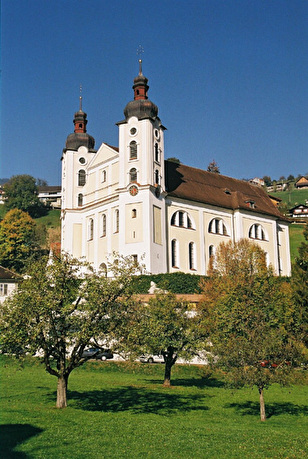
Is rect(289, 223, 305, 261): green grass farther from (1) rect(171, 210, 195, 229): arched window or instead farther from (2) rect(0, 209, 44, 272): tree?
(2) rect(0, 209, 44, 272): tree

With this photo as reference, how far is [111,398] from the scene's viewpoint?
74.9 ft

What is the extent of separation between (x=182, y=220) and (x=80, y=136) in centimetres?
1730

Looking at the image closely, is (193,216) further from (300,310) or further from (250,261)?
(300,310)

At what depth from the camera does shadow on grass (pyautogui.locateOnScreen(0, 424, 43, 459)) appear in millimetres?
13828

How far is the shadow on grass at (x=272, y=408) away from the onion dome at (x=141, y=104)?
36.5 meters

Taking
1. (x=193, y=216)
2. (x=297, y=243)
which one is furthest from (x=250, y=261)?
(x=297, y=243)

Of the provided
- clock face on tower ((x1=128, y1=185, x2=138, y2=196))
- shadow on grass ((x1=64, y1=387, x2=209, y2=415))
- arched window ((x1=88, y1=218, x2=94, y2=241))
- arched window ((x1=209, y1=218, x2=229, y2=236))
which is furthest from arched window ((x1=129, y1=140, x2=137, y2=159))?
shadow on grass ((x1=64, y1=387, x2=209, y2=415))

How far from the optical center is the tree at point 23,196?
12040 cm

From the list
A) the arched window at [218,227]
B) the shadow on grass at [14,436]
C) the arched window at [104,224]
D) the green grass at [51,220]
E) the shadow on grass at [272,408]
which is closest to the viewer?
the shadow on grass at [14,436]

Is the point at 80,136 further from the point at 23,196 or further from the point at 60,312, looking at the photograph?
the point at 23,196

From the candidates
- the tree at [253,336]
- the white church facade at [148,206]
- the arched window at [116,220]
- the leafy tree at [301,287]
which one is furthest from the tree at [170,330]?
the arched window at [116,220]

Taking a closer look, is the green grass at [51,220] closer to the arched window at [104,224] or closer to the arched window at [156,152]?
the arched window at [104,224]

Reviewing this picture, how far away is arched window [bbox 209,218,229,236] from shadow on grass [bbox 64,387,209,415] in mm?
36813

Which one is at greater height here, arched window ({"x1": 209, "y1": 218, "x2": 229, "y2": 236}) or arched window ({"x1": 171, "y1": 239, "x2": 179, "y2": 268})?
arched window ({"x1": 209, "y1": 218, "x2": 229, "y2": 236})
